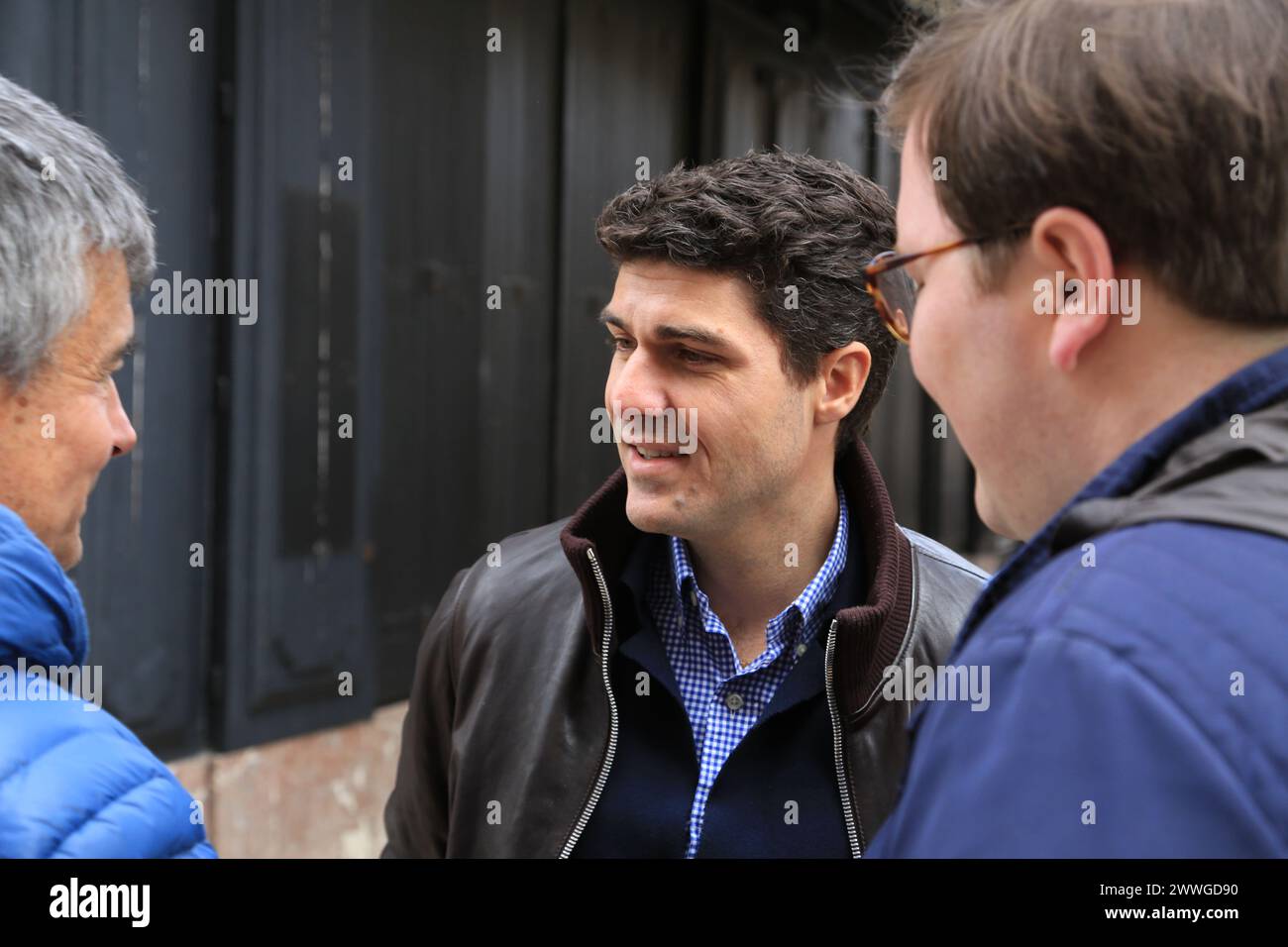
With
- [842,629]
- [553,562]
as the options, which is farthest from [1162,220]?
[553,562]

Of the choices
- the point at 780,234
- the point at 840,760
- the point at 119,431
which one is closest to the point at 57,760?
the point at 119,431

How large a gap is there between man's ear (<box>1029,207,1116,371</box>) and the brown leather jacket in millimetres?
947

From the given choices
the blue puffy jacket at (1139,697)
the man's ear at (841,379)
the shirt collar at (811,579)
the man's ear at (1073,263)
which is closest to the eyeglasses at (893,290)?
the man's ear at (1073,263)

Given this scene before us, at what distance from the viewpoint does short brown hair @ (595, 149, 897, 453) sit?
7.58 feet

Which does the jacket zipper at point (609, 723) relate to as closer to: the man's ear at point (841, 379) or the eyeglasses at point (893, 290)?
the man's ear at point (841, 379)

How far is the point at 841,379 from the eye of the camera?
2.49 metres

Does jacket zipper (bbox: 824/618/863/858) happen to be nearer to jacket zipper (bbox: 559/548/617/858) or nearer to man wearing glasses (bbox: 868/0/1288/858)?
jacket zipper (bbox: 559/548/617/858)

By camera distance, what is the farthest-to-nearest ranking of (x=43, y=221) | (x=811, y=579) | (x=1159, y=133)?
(x=811, y=579) < (x=43, y=221) < (x=1159, y=133)

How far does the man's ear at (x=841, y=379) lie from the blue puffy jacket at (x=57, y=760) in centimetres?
148

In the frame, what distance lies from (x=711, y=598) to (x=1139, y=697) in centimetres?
148

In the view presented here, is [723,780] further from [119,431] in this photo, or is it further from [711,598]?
[119,431]

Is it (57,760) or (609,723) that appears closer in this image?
(57,760)

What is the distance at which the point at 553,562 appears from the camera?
7.86 feet

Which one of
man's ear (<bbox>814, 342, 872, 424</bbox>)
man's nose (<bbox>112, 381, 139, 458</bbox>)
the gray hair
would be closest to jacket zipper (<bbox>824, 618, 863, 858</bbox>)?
man's ear (<bbox>814, 342, 872, 424</bbox>)
